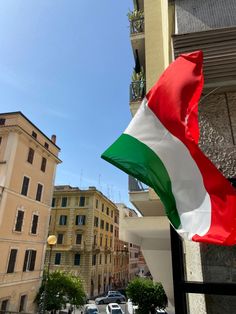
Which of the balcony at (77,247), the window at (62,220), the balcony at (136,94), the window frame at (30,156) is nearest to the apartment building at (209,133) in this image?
the balcony at (136,94)

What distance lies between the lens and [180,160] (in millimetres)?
2291

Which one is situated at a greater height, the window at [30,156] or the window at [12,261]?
the window at [30,156]

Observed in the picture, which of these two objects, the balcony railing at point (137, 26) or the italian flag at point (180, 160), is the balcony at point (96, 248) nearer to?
the balcony railing at point (137, 26)

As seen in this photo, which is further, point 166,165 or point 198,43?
point 198,43

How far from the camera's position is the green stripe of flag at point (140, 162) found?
7.63 ft

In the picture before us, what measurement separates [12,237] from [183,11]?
66.3ft

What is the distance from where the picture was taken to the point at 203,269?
2.46 m

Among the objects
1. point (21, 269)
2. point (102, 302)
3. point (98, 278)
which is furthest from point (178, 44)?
point (98, 278)

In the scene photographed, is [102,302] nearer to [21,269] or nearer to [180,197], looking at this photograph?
[21,269]

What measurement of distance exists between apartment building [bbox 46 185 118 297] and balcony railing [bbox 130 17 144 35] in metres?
34.6

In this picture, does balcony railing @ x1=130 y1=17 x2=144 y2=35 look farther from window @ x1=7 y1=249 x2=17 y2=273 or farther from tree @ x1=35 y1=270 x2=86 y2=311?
tree @ x1=35 y1=270 x2=86 y2=311

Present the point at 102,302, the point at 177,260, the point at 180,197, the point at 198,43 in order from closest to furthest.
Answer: the point at 180,197 < the point at 177,260 < the point at 198,43 < the point at 102,302

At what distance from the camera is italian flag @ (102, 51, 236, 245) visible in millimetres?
2018

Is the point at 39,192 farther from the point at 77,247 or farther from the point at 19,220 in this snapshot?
the point at 77,247
